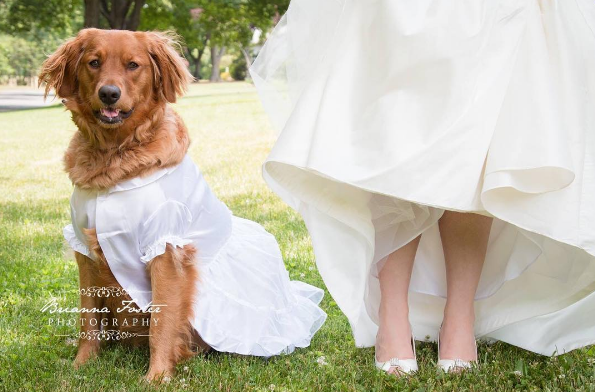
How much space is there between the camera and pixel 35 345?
3344mm

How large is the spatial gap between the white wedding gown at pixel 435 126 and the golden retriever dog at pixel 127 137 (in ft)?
1.98

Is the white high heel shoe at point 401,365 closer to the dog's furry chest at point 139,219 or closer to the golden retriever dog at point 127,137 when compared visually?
the golden retriever dog at point 127,137

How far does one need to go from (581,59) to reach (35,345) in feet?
8.81

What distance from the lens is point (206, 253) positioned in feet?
10.6

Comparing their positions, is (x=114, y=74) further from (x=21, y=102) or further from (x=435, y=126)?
(x=21, y=102)

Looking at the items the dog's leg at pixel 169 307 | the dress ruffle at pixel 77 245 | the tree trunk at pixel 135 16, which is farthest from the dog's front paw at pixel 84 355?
the tree trunk at pixel 135 16

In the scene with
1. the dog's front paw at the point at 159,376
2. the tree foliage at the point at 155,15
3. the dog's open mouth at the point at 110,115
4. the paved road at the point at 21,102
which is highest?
the dog's open mouth at the point at 110,115

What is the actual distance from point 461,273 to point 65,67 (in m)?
1.92

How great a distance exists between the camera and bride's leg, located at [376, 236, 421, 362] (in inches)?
115

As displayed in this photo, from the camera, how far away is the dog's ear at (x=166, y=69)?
3133 millimetres

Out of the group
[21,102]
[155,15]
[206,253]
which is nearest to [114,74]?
[206,253]

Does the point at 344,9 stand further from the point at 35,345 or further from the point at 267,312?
the point at 35,345

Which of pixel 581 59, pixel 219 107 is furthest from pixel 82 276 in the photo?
pixel 219 107

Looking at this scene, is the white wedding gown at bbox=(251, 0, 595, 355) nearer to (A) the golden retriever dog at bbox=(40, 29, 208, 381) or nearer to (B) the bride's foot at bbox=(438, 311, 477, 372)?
(B) the bride's foot at bbox=(438, 311, 477, 372)
